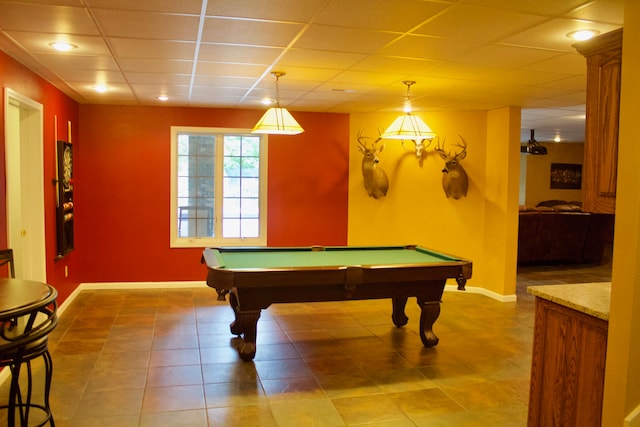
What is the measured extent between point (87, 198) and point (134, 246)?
85cm

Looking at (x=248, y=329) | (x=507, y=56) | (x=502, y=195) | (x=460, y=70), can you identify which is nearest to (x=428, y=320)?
(x=248, y=329)

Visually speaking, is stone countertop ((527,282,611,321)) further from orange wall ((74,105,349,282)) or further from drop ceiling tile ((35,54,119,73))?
orange wall ((74,105,349,282))

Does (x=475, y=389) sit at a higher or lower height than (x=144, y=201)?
lower

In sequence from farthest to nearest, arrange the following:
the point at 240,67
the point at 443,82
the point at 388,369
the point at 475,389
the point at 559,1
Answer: the point at 443,82 < the point at 240,67 < the point at 388,369 < the point at 475,389 < the point at 559,1

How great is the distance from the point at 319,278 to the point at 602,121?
2219 millimetres

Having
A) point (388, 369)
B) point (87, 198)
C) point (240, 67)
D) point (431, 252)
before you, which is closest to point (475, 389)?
point (388, 369)

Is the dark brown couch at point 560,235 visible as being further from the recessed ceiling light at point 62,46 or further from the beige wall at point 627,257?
the recessed ceiling light at point 62,46

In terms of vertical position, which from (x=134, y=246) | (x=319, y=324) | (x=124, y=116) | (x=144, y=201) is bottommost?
(x=319, y=324)

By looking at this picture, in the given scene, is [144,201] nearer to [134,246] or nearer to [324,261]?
[134,246]

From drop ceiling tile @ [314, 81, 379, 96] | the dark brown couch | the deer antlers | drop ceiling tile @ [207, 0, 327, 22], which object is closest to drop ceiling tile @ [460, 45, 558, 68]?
drop ceiling tile @ [314, 81, 379, 96]

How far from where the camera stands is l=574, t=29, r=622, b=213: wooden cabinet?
245 centimetres

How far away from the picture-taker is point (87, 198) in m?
6.77

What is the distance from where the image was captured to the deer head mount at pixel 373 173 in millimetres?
6898

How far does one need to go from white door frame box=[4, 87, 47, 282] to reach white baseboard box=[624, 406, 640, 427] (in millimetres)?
4745
